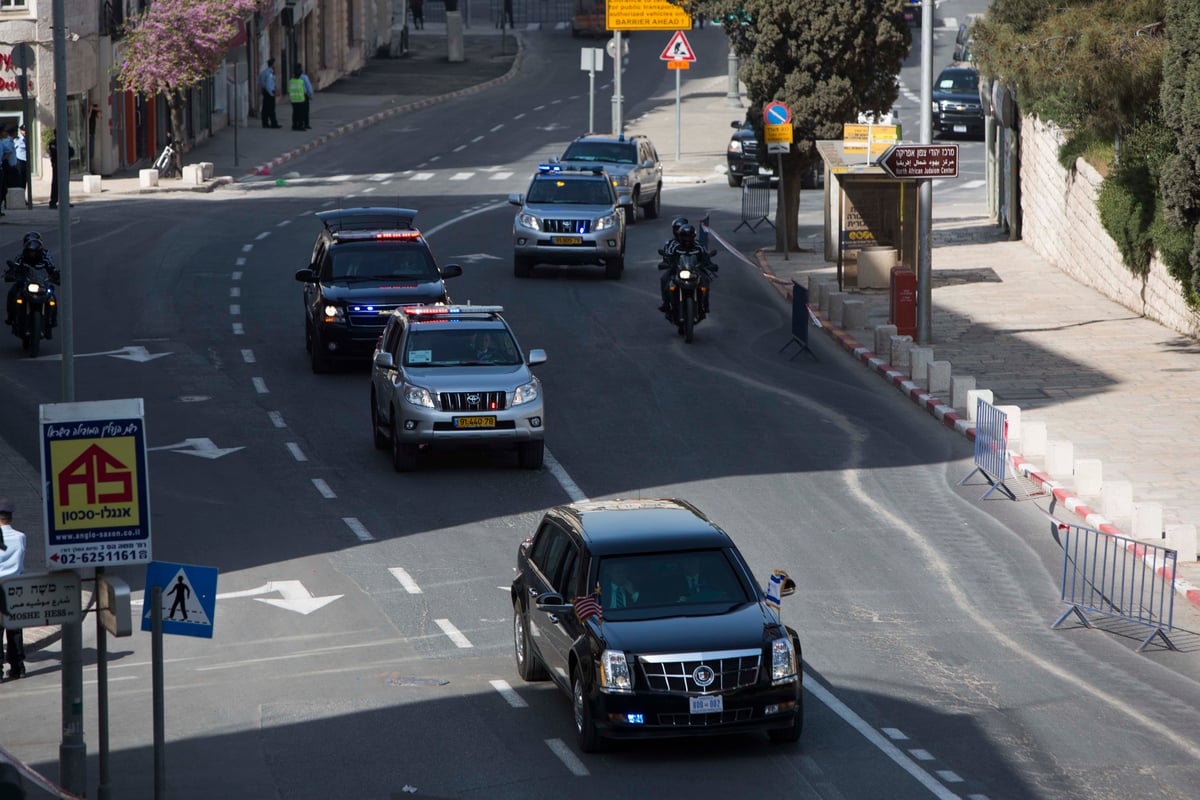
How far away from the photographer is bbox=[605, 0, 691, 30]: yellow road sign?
205ft

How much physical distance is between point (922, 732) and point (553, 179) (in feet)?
78.9

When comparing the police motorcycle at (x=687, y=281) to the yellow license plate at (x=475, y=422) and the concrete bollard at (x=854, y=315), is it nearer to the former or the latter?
the concrete bollard at (x=854, y=315)

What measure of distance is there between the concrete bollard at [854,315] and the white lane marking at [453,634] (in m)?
15.9

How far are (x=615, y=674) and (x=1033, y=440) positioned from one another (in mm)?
11132

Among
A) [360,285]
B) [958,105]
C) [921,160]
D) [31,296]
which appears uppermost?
[958,105]

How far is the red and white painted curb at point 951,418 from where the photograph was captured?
61.5ft

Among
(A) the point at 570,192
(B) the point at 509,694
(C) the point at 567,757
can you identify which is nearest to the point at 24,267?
(A) the point at 570,192

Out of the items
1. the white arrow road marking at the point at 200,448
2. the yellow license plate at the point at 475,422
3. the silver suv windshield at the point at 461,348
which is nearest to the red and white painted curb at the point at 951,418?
the silver suv windshield at the point at 461,348

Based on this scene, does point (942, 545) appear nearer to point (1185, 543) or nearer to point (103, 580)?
point (1185, 543)

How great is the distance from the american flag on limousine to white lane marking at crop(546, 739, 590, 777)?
3.08 feet

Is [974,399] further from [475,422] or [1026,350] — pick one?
[475,422]

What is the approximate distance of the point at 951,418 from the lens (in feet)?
81.8

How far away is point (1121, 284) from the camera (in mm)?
34375

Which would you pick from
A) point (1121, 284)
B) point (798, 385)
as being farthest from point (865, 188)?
point (798, 385)
